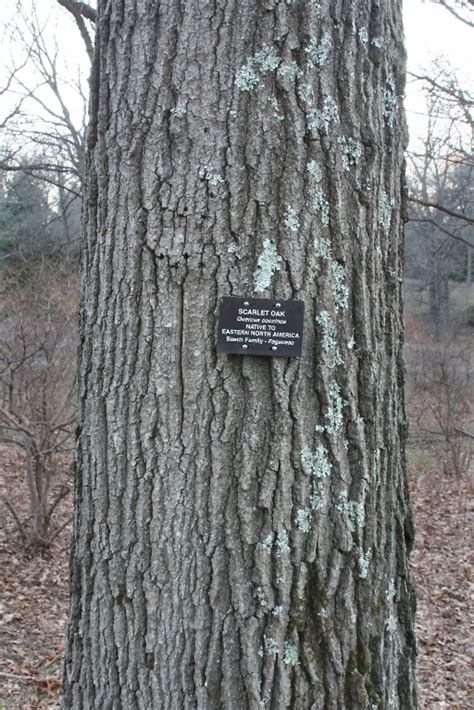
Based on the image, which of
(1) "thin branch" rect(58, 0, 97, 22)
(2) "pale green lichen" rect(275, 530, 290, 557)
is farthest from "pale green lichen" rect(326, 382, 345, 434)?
(1) "thin branch" rect(58, 0, 97, 22)

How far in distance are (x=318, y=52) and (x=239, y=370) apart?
34.1 inches

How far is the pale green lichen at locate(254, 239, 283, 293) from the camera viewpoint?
5.98ft

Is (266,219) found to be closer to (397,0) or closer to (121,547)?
(397,0)

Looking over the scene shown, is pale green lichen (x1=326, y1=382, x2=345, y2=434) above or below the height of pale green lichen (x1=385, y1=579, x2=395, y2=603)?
above

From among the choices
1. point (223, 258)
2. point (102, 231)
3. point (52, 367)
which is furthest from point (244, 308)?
point (52, 367)

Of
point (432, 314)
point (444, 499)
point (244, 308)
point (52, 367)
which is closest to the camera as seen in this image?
point (244, 308)

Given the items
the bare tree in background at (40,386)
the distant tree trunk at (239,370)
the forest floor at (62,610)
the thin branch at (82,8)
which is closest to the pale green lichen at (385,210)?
the distant tree trunk at (239,370)

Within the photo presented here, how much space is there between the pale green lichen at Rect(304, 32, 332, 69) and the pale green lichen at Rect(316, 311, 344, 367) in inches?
25.9

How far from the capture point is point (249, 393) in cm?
183

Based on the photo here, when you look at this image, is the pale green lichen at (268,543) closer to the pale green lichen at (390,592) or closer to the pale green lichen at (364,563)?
the pale green lichen at (364,563)

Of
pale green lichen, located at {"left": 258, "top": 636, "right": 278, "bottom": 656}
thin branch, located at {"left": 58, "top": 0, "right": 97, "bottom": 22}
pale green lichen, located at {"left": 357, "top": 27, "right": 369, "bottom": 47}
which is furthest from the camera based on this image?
thin branch, located at {"left": 58, "top": 0, "right": 97, "bottom": 22}

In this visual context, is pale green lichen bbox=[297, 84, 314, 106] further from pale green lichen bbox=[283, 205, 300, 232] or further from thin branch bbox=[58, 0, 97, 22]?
thin branch bbox=[58, 0, 97, 22]

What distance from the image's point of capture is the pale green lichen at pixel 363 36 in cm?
191

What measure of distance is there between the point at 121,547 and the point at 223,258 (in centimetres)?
83
